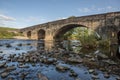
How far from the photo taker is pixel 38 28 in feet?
189

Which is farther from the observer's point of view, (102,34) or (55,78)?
(102,34)

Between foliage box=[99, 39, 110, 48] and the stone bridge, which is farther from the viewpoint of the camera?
the stone bridge

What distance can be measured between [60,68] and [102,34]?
23.9 meters

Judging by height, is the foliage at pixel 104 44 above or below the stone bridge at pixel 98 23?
below

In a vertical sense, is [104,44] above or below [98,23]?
below

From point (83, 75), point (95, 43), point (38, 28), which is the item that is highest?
point (38, 28)

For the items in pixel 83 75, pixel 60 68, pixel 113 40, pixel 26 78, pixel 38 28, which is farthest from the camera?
pixel 38 28

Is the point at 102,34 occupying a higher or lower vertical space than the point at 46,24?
lower

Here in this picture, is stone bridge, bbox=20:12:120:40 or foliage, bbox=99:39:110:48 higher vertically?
stone bridge, bbox=20:12:120:40

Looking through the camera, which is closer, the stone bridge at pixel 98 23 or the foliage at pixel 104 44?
the foliage at pixel 104 44

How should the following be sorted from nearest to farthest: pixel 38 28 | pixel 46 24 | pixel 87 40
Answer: pixel 87 40
pixel 46 24
pixel 38 28

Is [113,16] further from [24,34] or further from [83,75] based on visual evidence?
[24,34]

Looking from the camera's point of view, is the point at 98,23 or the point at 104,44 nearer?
the point at 104,44

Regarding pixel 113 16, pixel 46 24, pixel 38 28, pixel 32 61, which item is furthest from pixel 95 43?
pixel 38 28
